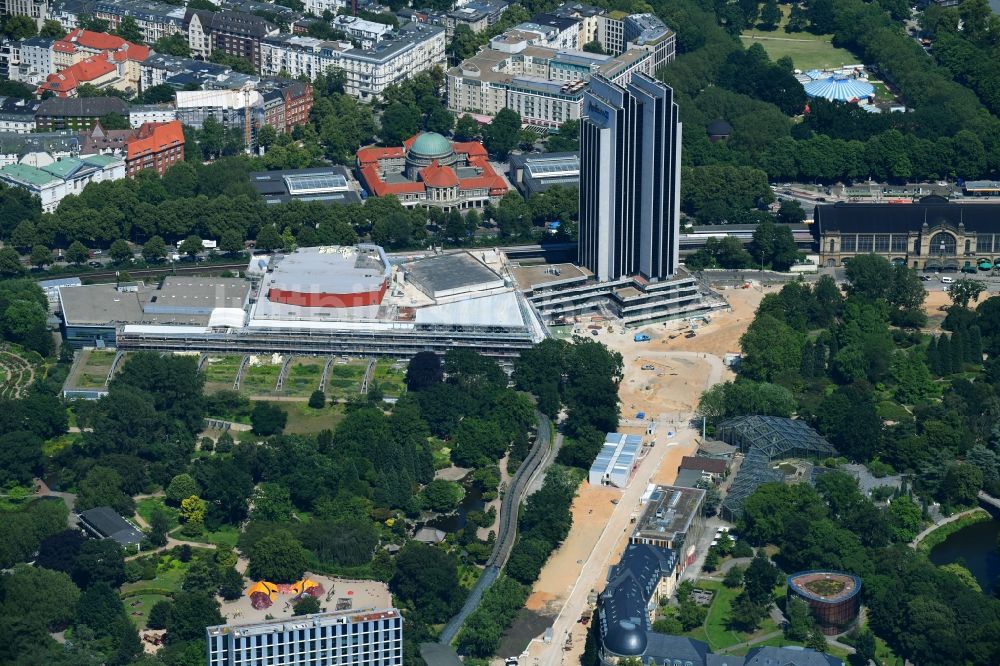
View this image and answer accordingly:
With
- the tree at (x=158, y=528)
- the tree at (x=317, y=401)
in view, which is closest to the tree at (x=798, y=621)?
the tree at (x=158, y=528)

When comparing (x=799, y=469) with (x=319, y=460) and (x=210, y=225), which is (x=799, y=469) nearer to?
(x=319, y=460)

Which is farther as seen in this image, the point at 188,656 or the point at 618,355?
the point at 618,355

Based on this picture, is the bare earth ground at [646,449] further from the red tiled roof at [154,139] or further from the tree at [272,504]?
the red tiled roof at [154,139]

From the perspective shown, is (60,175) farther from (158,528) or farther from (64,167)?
(158,528)

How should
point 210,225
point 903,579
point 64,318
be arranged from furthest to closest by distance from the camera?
point 210,225
point 64,318
point 903,579

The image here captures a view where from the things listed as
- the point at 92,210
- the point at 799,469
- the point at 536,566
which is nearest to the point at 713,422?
the point at 799,469

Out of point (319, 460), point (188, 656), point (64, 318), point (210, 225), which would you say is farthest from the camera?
point (210, 225)

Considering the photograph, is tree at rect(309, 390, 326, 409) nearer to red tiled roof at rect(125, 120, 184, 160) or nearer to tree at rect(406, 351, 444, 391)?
tree at rect(406, 351, 444, 391)
